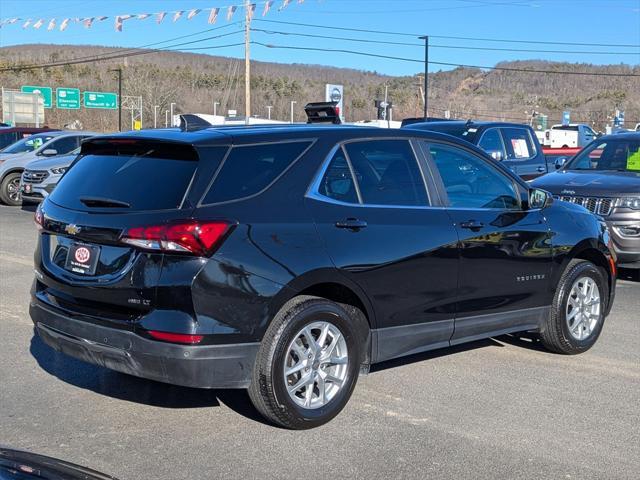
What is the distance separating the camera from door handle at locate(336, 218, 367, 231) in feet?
15.2

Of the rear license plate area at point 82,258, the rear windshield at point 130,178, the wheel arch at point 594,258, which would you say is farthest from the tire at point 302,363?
the wheel arch at point 594,258

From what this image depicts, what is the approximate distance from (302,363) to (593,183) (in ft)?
20.3

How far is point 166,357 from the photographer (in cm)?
409

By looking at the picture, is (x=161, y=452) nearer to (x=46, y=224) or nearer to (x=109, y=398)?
(x=109, y=398)

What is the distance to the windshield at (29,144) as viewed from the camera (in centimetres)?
1916

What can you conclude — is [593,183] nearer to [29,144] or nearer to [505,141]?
[505,141]

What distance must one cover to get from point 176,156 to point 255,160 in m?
0.45

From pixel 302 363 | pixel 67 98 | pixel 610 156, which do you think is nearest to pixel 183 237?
pixel 302 363

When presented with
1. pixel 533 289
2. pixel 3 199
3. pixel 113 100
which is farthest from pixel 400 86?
pixel 533 289

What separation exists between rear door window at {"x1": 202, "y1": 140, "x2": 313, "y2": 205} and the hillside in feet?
250

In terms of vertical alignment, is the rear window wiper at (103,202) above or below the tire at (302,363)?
above

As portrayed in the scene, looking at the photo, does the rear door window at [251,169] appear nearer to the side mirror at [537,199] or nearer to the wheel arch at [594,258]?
the side mirror at [537,199]

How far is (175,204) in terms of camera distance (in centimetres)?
418

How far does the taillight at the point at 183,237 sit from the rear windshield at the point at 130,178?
16 centimetres
